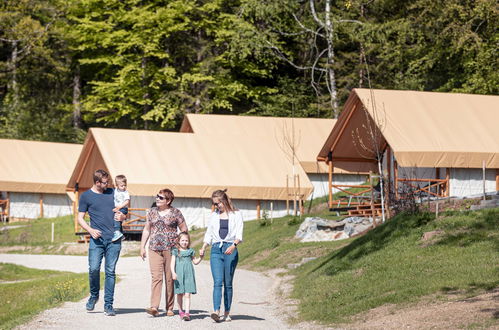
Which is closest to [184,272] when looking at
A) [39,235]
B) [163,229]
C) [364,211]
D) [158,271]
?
[158,271]

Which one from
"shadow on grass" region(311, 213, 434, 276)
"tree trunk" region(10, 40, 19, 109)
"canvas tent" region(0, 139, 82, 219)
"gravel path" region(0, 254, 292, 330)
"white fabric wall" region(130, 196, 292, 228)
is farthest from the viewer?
"tree trunk" region(10, 40, 19, 109)

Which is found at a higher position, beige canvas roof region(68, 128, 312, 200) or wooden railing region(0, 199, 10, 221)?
beige canvas roof region(68, 128, 312, 200)

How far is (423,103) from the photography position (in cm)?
3197

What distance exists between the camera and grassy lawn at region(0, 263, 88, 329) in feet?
51.3

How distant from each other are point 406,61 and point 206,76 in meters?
10.9

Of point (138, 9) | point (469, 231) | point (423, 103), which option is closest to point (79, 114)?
point (138, 9)

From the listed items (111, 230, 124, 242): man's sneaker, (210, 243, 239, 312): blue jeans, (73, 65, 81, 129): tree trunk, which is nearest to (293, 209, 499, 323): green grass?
(210, 243, 239, 312): blue jeans

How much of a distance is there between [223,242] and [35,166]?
116 feet

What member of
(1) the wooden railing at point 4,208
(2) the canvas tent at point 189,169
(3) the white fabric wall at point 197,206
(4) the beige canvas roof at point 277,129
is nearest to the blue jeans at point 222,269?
(2) the canvas tent at point 189,169

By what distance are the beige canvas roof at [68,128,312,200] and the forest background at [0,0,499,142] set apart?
9.33 m

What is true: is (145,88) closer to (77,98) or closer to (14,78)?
(77,98)

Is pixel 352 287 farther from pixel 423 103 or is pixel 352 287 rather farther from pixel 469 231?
pixel 423 103

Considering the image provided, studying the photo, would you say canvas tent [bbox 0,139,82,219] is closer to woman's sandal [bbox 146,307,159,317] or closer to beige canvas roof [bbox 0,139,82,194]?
beige canvas roof [bbox 0,139,82,194]

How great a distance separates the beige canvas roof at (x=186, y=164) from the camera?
35438mm
